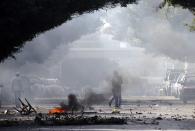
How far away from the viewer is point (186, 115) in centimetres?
2575

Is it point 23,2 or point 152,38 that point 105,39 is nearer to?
point 152,38

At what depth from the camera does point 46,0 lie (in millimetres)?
21500

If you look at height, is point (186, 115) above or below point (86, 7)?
below

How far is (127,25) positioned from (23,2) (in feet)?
220

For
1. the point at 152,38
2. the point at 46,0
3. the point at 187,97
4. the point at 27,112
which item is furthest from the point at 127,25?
the point at 46,0

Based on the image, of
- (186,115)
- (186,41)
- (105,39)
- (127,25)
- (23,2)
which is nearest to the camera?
(23,2)

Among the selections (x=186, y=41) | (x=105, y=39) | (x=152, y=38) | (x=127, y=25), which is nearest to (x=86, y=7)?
(x=186, y=41)

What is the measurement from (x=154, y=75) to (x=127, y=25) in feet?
50.1

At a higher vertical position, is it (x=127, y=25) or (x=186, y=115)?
(x=127, y=25)

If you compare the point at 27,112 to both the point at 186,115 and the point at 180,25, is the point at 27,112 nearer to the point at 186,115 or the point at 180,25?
the point at 186,115

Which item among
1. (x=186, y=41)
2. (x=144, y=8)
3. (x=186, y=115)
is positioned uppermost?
(x=144, y=8)

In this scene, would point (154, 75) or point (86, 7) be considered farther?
point (154, 75)

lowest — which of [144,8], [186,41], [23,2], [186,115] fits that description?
[186,115]

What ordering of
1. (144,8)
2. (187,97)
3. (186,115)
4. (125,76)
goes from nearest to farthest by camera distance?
(186,115), (187,97), (125,76), (144,8)
